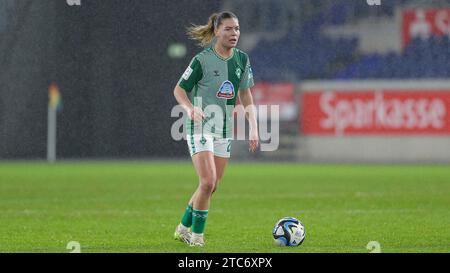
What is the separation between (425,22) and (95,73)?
9.70m

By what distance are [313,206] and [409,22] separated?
1813 centimetres

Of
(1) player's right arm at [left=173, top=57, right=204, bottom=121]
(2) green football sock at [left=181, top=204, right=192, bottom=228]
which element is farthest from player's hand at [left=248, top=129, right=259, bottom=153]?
(2) green football sock at [left=181, top=204, right=192, bottom=228]

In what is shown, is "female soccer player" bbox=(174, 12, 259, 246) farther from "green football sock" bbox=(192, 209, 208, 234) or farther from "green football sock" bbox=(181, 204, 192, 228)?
"green football sock" bbox=(181, 204, 192, 228)

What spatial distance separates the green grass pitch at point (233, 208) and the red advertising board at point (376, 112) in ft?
13.8

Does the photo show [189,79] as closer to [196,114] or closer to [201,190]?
[196,114]

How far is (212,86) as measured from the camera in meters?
8.83

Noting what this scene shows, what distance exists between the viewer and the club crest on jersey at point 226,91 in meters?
8.84

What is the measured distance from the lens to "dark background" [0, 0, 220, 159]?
27906 mm

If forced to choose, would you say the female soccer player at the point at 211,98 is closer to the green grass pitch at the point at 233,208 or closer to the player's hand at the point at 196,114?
the player's hand at the point at 196,114

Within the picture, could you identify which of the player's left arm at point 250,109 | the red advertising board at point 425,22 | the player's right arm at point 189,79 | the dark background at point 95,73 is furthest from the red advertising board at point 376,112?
the player's right arm at point 189,79

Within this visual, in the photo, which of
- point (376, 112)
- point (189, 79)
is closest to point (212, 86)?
point (189, 79)

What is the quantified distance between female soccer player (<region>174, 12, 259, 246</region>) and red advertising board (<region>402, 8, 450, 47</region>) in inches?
879

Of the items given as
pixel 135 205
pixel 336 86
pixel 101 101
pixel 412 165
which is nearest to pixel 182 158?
pixel 101 101
